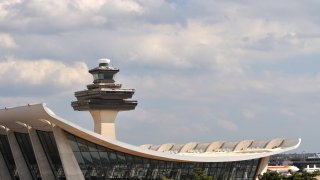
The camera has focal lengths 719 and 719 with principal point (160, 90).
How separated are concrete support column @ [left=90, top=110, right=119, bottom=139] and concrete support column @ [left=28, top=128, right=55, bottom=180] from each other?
24089mm

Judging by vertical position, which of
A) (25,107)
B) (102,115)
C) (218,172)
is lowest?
(218,172)

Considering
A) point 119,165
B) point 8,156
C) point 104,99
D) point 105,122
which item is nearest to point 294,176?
point 119,165

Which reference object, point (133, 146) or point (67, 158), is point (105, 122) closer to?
point (67, 158)

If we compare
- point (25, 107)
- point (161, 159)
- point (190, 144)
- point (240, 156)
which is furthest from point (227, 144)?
point (25, 107)

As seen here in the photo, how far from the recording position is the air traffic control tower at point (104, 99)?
3629 inches

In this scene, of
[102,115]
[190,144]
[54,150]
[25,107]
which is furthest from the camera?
[102,115]

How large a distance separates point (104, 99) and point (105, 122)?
138 inches

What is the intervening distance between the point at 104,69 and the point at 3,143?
22198 millimetres

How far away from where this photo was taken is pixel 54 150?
62531 millimetres

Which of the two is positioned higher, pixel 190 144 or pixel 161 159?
pixel 190 144

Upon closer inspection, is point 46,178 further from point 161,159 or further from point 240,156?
point 240,156

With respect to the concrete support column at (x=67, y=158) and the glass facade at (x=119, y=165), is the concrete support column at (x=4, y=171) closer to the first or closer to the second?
the concrete support column at (x=67, y=158)

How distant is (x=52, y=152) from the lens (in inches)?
2490

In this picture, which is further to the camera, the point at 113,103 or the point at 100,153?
the point at 113,103
